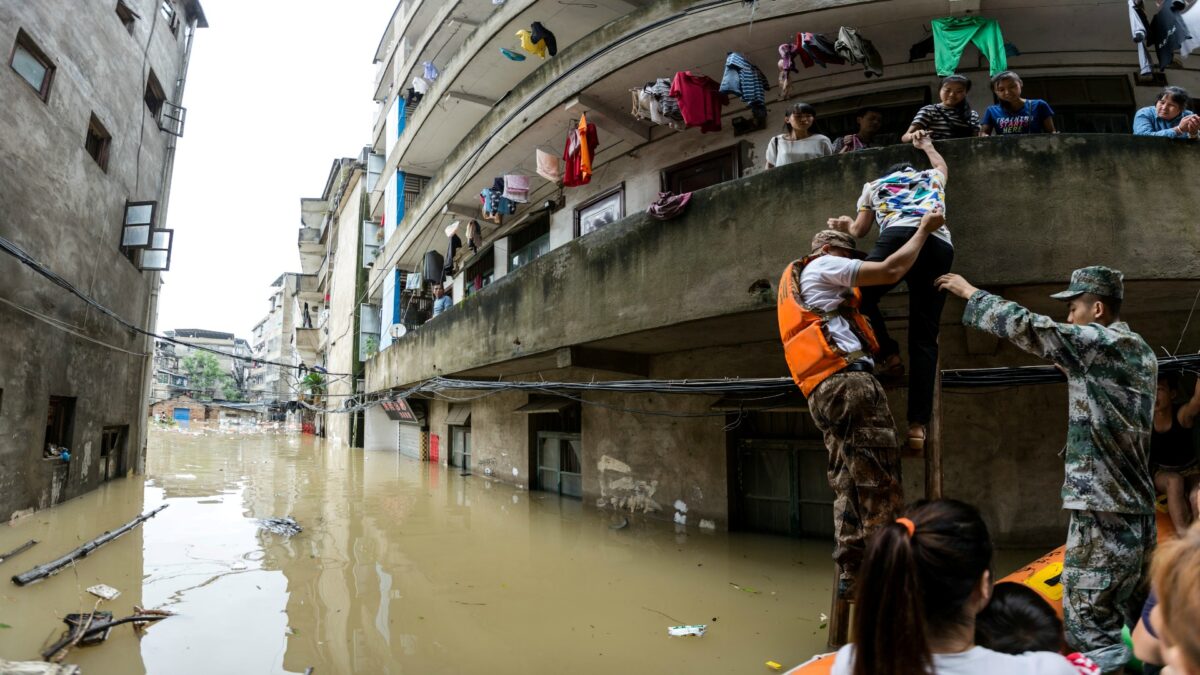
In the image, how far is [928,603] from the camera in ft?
4.91

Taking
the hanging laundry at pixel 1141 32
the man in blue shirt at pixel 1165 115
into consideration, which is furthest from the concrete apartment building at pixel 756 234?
the hanging laundry at pixel 1141 32

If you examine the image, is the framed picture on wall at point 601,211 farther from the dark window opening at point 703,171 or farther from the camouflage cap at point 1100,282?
the camouflage cap at point 1100,282

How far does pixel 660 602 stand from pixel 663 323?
284cm

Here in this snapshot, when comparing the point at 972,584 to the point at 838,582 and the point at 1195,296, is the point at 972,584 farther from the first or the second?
the point at 1195,296

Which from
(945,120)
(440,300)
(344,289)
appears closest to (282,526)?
(440,300)

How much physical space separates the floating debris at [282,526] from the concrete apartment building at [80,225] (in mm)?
3327

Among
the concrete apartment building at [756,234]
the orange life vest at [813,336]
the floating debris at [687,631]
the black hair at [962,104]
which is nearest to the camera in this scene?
the orange life vest at [813,336]

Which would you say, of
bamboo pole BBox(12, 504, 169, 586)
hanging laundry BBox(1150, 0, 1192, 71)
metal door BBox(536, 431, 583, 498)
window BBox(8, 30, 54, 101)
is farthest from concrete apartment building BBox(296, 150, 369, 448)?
hanging laundry BBox(1150, 0, 1192, 71)

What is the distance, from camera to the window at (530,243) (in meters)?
12.5

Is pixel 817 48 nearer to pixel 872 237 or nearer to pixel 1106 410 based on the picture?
pixel 872 237

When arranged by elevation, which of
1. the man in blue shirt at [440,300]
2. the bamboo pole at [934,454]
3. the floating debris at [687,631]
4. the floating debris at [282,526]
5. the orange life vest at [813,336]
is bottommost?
the floating debris at [687,631]

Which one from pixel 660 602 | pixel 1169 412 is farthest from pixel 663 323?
pixel 1169 412

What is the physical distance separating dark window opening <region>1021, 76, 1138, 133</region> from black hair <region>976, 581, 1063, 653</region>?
7085mm

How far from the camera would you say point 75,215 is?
10055 mm
